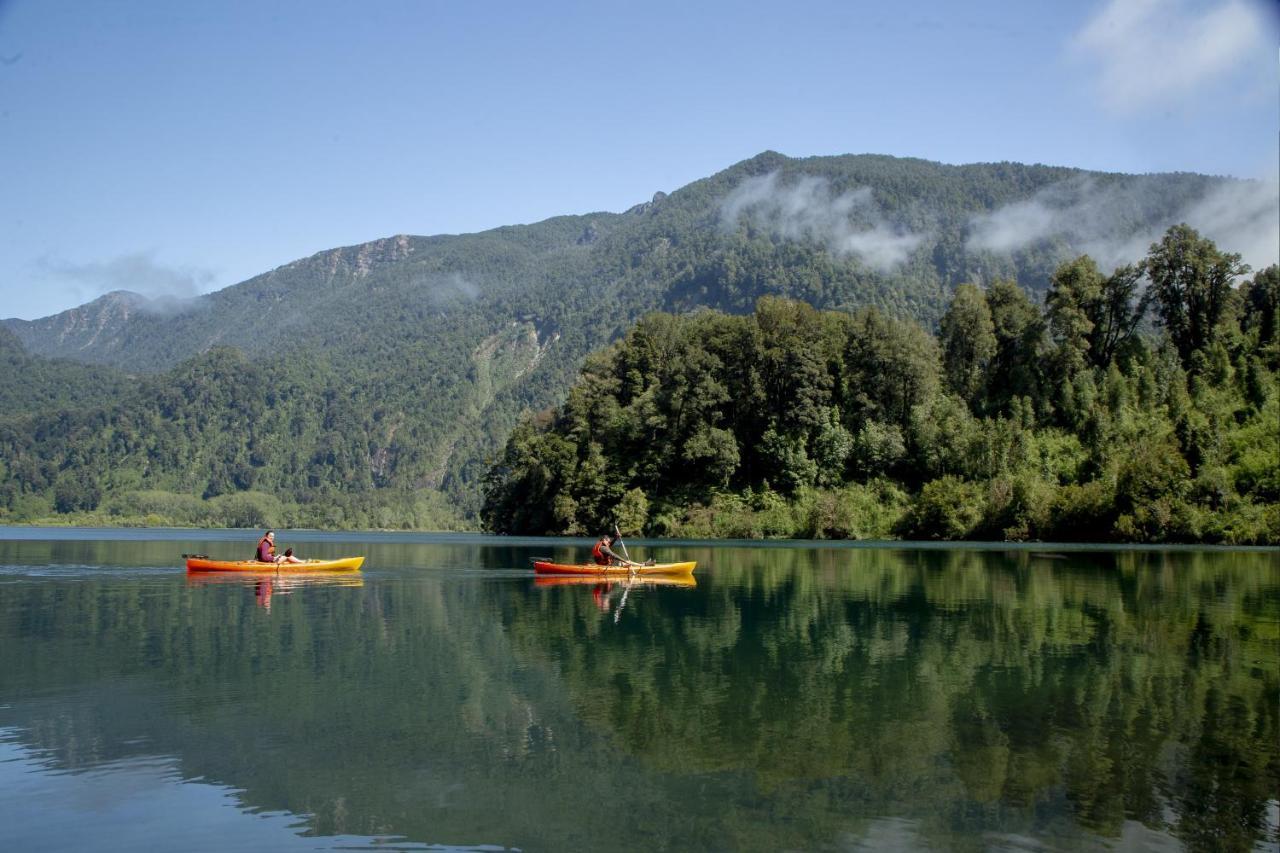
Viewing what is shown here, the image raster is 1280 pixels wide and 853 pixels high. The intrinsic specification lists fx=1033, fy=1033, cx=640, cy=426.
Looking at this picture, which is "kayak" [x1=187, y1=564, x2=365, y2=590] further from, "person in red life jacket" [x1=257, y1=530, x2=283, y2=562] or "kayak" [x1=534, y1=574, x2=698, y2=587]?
"kayak" [x1=534, y1=574, x2=698, y2=587]

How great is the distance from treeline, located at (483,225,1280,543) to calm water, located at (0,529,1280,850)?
5595 centimetres

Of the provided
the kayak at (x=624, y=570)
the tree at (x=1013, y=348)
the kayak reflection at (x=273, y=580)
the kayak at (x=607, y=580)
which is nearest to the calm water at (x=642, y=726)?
the kayak reflection at (x=273, y=580)

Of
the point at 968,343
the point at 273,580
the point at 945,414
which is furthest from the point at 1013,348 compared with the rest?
the point at 273,580

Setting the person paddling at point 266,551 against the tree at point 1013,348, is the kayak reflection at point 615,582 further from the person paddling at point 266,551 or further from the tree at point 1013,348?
the tree at point 1013,348

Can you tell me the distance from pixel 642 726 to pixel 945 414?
85296 mm

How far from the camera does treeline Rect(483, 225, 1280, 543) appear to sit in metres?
89.6

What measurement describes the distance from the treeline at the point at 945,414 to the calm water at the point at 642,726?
184 feet

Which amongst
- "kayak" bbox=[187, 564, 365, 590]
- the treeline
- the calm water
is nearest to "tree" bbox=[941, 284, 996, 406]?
the treeline

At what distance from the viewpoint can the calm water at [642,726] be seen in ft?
44.1

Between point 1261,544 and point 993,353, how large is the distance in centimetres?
3338

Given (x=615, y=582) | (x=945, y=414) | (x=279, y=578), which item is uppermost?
(x=945, y=414)

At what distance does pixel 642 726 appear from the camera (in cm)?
1852

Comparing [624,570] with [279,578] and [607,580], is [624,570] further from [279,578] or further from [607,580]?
[279,578]

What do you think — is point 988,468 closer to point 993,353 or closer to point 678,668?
point 993,353
